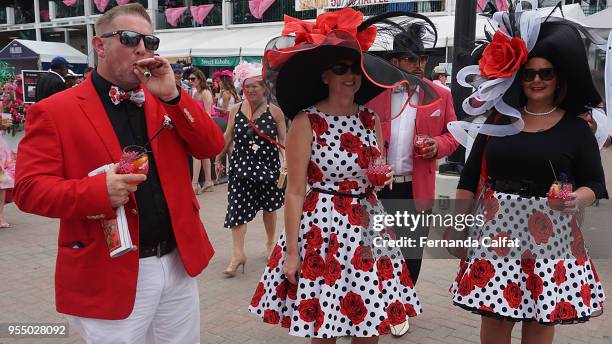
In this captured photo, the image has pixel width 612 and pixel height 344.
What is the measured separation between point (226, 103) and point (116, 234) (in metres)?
8.92

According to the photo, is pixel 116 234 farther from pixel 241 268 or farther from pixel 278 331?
pixel 241 268

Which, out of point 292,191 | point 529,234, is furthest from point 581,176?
point 292,191

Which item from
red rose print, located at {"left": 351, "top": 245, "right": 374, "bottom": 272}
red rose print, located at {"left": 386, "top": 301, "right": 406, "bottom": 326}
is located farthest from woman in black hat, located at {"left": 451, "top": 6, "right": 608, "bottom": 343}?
red rose print, located at {"left": 351, "top": 245, "right": 374, "bottom": 272}

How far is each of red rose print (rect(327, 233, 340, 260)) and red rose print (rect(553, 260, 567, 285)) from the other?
1.07m

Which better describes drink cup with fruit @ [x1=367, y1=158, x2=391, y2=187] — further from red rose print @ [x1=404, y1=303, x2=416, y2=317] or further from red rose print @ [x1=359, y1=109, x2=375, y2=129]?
red rose print @ [x1=404, y1=303, x2=416, y2=317]

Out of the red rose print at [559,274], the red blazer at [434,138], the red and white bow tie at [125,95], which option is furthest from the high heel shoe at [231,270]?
the red rose print at [559,274]

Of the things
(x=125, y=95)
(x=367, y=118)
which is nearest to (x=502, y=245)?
(x=367, y=118)

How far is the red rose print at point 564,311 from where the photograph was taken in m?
2.60

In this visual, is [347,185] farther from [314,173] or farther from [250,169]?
[250,169]

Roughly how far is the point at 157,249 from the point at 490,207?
5.54ft

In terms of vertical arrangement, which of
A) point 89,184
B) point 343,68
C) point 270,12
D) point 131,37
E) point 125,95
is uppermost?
point 270,12

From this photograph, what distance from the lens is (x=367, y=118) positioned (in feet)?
9.48

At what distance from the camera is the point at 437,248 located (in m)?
4.30

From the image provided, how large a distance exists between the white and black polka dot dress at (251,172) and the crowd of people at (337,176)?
7.26 feet
